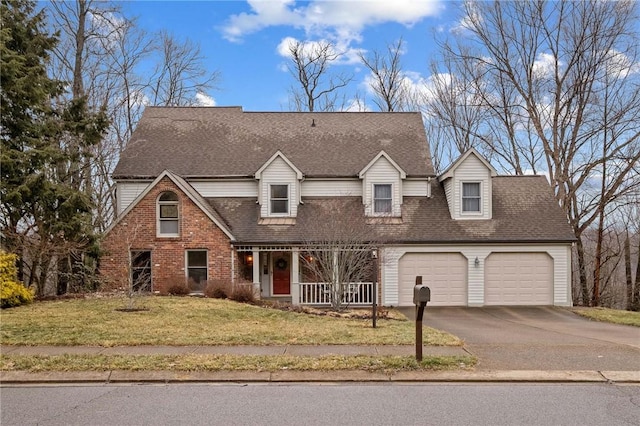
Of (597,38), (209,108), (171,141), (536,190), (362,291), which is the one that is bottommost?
(362,291)

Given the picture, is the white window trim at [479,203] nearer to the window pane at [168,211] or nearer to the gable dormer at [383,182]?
the gable dormer at [383,182]

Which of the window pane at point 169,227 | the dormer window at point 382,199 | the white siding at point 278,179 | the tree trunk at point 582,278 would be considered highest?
the white siding at point 278,179

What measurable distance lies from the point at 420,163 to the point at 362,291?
254 inches

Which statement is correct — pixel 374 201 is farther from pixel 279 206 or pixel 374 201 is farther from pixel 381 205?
pixel 279 206

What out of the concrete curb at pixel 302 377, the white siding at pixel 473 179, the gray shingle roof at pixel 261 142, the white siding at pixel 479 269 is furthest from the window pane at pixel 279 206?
the concrete curb at pixel 302 377

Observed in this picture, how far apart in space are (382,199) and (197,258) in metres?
7.96

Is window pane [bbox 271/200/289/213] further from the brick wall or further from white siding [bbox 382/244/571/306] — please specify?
white siding [bbox 382/244/571/306]

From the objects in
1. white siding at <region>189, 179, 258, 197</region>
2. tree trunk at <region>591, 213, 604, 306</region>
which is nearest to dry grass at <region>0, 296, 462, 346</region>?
white siding at <region>189, 179, 258, 197</region>

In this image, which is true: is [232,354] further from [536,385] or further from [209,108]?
[209,108]

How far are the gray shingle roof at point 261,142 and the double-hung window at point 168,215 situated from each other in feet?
7.15

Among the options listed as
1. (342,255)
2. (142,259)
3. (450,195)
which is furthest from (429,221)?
(142,259)

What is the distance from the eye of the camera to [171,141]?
22.3 meters

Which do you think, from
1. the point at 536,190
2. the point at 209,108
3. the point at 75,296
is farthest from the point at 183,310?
the point at 536,190

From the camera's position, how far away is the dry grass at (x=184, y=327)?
897 centimetres
